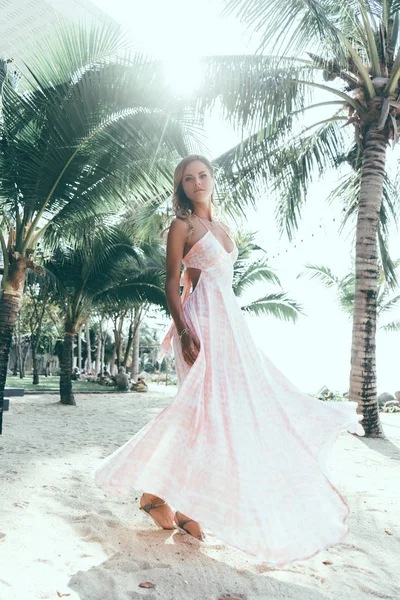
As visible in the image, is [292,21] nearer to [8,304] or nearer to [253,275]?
[8,304]

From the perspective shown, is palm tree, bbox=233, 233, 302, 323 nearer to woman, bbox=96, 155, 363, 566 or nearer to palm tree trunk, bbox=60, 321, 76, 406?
palm tree trunk, bbox=60, 321, 76, 406

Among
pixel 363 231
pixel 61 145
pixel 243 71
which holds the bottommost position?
pixel 363 231

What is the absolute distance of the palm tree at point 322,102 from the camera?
612cm

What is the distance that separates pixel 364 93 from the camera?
7.46m

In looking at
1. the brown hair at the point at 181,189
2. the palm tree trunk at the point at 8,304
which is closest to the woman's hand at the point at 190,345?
the brown hair at the point at 181,189

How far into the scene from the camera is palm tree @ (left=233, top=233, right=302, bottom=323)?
17.0m

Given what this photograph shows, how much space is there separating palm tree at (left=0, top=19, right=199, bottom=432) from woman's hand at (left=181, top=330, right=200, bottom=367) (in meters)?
4.07

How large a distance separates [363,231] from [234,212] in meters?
2.43

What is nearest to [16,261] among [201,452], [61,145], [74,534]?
[61,145]

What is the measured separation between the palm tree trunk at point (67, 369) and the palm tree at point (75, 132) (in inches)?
187

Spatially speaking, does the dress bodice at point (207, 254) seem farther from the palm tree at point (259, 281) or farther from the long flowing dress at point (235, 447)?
the palm tree at point (259, 281)

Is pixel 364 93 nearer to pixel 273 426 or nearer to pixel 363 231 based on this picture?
pixel 363 231

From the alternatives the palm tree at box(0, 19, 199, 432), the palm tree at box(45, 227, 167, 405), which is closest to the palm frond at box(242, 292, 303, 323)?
the palm tree at box(45, 227, 167, 405)

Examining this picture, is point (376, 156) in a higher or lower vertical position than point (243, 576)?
higher
